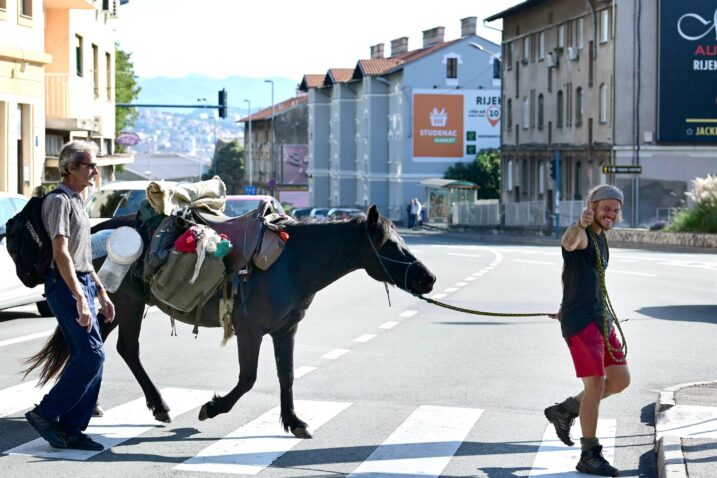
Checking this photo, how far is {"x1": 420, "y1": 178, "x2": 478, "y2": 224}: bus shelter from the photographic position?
87.2 meters

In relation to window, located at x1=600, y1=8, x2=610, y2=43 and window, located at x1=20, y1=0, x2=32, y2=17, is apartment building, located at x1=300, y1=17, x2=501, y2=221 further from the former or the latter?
window, located at x1=20, y1=0, x2=32, y2=17

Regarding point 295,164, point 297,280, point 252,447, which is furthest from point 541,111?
point 295,164

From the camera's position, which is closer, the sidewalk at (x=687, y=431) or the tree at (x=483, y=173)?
the sidewalk at (x=687, y=431)

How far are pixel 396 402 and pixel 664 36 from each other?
48.2m

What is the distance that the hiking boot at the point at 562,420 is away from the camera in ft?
27.8

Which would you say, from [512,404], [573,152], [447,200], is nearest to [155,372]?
[512,404]

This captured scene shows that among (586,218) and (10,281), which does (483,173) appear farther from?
(586,218)

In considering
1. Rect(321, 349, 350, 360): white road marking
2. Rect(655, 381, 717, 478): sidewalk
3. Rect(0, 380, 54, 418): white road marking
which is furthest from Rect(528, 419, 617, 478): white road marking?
Rect(321, 349, 350, 360): white road marking

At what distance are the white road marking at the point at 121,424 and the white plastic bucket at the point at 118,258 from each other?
36.0 inches

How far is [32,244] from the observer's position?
8211mm

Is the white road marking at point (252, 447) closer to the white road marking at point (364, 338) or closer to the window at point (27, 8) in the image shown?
the white road marking at point (364, 338)

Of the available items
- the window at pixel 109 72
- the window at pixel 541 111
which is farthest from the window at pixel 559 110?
the window at pixel 109 72

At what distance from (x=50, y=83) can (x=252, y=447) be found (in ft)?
111

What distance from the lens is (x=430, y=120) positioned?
9525 centimetres
